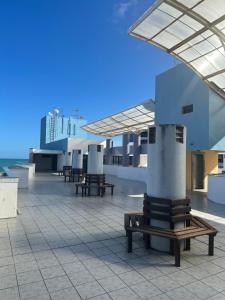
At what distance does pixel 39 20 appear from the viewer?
41.5 feet

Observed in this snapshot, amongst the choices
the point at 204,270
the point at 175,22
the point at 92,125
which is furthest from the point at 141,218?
the point at 92,125

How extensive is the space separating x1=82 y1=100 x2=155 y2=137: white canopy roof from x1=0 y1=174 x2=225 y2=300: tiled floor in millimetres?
14411

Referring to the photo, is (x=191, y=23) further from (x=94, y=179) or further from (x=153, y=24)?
(x=94, y=179)

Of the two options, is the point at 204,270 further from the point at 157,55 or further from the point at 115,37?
the point at 115,37

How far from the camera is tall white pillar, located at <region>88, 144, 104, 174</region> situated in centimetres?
1262

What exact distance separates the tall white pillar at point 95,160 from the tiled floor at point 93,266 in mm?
6101

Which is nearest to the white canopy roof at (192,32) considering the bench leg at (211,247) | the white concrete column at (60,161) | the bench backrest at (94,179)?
the bench backrest at (94,179)

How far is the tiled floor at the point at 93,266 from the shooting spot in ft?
10.3

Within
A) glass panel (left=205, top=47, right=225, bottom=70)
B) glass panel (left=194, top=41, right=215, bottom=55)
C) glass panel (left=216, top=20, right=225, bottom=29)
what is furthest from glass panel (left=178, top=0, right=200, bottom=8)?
glass panel (left=205, top=47, right=225, bottom=70)

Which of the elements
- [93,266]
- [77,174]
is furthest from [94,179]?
[93,266]

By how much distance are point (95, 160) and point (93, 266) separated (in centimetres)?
893

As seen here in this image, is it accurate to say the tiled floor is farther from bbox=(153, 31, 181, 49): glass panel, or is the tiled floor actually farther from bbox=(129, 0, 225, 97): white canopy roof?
bbox=(153, 31, 181, 49): glass panel

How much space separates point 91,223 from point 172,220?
2723 millimetres

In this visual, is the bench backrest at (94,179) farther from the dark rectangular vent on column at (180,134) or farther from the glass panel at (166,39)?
the dark rectangular vent on column at (180,134)
